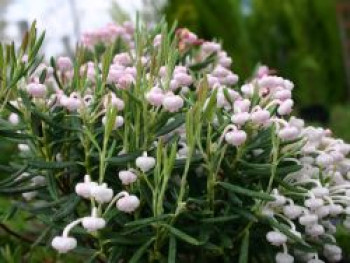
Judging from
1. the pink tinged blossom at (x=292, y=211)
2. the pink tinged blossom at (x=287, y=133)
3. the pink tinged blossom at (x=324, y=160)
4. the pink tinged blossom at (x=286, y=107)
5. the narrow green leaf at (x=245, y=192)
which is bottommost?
the pink tinged blossom at (x=292, y=211)

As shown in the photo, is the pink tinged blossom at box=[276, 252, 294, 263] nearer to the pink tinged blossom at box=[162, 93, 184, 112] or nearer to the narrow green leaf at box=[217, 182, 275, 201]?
the narrow green leaf at box=[217, 182, 275, 201]

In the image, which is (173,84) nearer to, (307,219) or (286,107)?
(286,107)

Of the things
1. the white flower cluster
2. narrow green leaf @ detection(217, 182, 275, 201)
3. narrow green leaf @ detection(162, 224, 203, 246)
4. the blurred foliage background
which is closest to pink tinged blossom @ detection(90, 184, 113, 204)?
the white flower cluster

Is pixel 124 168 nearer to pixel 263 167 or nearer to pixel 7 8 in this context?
pixel 263 167

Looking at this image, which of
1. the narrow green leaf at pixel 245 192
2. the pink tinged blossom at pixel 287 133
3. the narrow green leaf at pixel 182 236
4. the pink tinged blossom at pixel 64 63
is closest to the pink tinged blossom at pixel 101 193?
the narrow green leaf at pixel 182 236

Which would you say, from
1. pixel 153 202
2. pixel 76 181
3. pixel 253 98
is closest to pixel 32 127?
pixel 76 181

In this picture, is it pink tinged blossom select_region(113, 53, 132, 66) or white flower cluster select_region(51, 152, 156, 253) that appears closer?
white flower cluster select_region(51, 152, 156, 253)

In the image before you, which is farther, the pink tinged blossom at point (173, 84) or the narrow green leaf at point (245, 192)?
the pink tinged blossom at point (173, 84)

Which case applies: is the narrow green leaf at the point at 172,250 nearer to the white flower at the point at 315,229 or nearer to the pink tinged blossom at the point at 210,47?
the white flower at the point at 315,229
